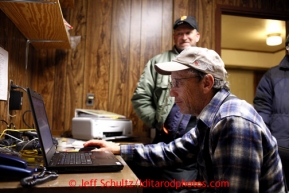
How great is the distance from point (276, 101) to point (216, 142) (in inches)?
57.0

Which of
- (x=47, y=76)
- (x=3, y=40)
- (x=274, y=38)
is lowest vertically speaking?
(x=47, y=76)

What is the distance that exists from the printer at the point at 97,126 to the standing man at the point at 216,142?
23.2 inches

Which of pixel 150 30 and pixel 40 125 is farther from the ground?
pixel 150 30

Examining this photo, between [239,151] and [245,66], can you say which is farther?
[245,66]

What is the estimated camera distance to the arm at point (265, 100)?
2.10m

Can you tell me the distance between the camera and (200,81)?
108 cm

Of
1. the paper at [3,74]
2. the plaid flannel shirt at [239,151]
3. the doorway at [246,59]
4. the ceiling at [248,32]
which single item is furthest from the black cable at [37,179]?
the doorway at [246,59]

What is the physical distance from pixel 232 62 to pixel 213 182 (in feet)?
15.3

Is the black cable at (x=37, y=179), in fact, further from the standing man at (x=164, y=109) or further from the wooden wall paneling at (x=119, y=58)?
the wooden wall paneling at (x=119, y=58)

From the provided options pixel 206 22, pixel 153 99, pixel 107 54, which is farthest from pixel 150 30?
pixel 153 99

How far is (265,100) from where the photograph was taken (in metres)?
2.12

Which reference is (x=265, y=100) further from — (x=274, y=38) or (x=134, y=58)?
(x=274, y=38)

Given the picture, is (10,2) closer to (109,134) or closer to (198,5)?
(109,134)

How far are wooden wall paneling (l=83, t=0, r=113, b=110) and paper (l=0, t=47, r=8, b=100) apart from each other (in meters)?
0.98
